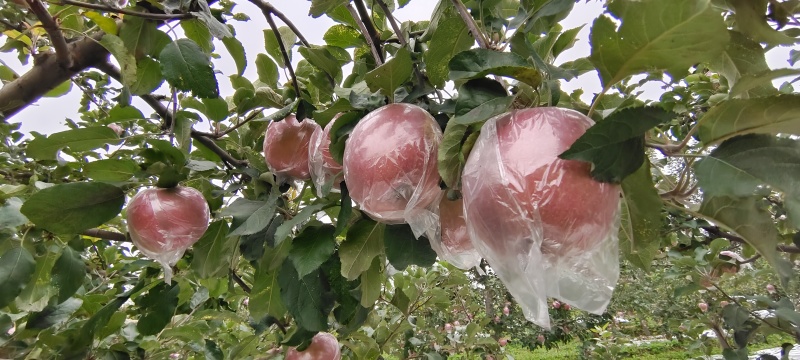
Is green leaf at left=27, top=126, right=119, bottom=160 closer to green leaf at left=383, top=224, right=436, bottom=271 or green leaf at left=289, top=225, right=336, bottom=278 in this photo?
green leaf at left=289, top=225, right=336, bottom=278

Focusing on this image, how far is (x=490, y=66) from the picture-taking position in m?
0.40

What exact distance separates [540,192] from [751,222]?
0.19m

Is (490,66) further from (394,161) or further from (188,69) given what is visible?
(188,69)

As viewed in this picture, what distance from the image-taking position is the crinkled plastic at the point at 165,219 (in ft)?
2.45

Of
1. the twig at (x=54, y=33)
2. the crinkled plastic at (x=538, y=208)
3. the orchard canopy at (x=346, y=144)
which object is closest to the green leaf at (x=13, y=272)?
the orchard canopy at (x=346, y=144)

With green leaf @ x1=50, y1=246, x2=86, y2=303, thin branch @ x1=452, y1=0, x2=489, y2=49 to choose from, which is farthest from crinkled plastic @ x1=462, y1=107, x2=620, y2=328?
green leaf @ x1=50, y1=246, x2=86, y2=303

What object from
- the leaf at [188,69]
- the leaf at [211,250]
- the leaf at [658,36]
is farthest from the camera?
the leaf at [211,250]

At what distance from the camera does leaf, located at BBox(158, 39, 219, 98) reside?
721mm

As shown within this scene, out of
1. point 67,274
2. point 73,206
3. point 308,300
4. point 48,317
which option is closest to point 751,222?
point 308,300

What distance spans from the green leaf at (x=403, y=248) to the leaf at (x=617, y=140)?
34 centimetres

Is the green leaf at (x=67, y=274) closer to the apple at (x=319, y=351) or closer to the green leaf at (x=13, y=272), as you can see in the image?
the green leaf at (x=13, y=272)

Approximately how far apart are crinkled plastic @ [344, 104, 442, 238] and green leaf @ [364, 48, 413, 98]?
3 centimetres

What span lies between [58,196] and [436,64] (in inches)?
22.8

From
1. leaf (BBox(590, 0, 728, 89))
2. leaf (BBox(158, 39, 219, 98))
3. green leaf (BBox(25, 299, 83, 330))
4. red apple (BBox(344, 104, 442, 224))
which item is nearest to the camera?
leaf (BBox(590, 0, 728, 89))
